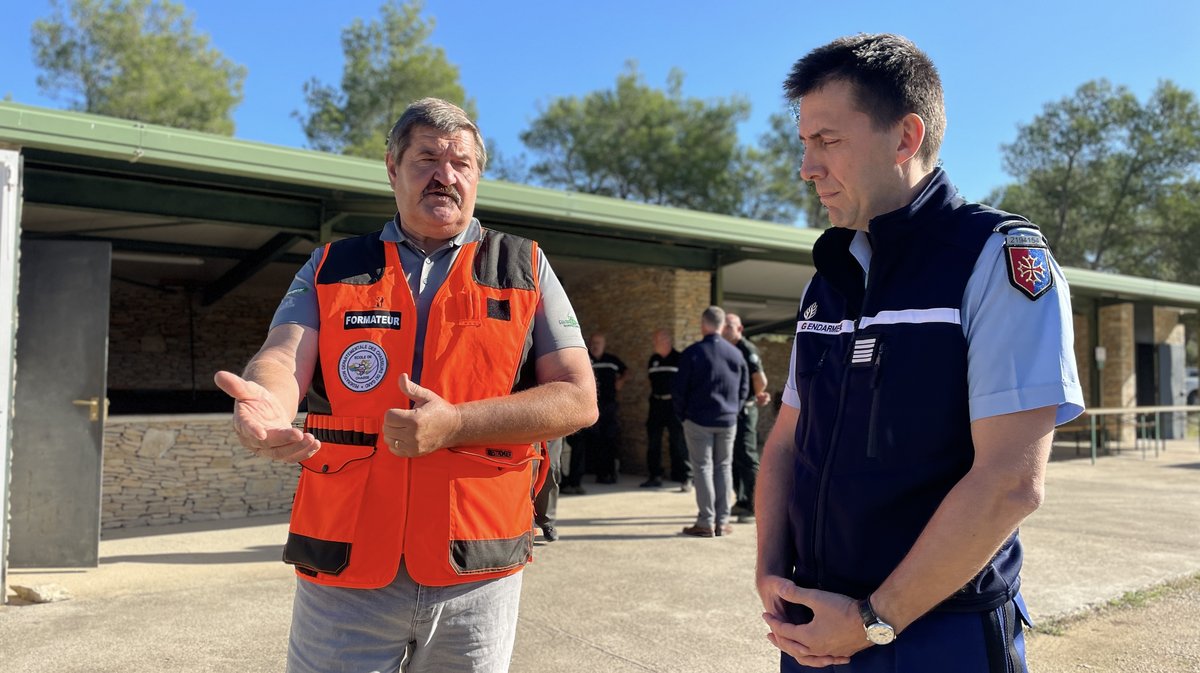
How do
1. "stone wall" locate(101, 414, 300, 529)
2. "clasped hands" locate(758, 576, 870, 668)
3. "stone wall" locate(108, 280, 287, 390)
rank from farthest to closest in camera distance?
"stone wall" locate(108, 280, 287, 390) < "stone wall" locate(101, 414, 300, 529) < "clasped hands" locate(758, 576, 870, 668)

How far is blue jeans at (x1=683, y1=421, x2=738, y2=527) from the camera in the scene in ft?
22.1

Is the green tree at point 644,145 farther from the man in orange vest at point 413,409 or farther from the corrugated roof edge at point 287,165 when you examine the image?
the man in orange vest at point 413,409

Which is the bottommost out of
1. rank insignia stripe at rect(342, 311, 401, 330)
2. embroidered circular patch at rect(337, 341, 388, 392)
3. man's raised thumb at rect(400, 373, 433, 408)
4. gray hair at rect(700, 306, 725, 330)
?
man's raised thumb at rect(400, 373, 433, 408)

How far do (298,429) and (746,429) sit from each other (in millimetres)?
6560

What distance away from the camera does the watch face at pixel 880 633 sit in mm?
1286

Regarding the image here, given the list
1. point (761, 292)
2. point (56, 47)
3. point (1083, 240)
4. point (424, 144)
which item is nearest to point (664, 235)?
point (761, 292)

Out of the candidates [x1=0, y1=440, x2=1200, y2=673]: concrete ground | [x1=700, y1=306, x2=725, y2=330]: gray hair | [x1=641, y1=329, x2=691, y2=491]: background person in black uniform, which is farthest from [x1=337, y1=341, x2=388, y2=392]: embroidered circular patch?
[x1=641, y1=329, x2=691, y2=491]: background person in black uniform

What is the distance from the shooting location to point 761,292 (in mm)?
14164

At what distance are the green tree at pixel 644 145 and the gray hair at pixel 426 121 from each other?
96.8ft

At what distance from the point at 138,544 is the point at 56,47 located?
26398 mm

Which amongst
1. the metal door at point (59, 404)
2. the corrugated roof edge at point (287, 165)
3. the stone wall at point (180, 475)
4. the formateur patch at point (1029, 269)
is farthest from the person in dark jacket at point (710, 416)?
the formateur patch at point (1029, 269)

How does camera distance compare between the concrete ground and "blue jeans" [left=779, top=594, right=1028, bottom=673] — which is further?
the concrete ground

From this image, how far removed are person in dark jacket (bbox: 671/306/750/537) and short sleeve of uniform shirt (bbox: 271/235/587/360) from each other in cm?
504

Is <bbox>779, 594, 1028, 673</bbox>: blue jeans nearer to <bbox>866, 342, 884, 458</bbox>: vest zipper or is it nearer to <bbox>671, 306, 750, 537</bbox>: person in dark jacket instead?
<bbox>866, 342, 884, 458</bbox>: vest zipper
